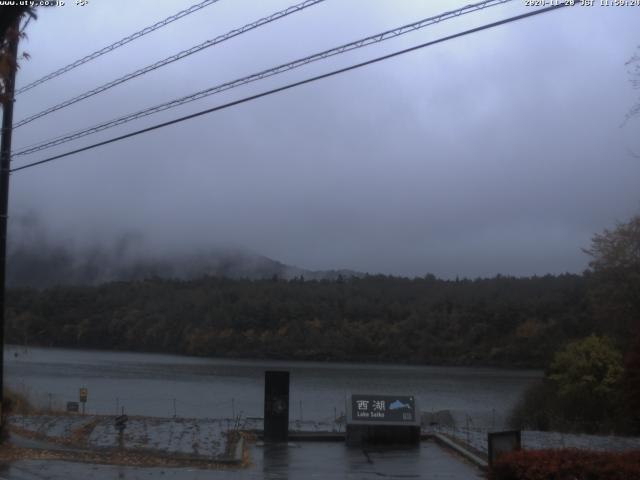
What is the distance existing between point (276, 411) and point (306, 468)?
429 cm

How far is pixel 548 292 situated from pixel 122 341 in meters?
61.3

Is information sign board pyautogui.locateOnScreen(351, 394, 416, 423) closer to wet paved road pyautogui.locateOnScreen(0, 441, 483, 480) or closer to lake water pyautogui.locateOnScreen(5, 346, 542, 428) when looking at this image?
wet paved road pyautogui.locateOnScreen(0, 441, 483, 480)

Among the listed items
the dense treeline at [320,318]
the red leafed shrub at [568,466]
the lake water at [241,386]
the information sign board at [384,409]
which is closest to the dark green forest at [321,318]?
the dense treeline at [320,318]

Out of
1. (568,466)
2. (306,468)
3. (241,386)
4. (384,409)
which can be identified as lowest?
(306,468)

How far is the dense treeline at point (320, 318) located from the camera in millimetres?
83125

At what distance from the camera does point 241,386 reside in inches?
2313

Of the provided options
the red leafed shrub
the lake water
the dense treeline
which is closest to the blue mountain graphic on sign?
the red leafed shrub

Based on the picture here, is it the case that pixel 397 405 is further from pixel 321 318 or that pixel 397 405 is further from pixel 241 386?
pixel 321 318

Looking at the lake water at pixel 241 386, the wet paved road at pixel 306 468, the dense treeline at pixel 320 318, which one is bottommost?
the wet paved road at pixel 306 468

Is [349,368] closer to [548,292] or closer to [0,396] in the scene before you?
[548,292]

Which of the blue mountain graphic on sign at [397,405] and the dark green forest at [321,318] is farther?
the dark green forest at [321,318]

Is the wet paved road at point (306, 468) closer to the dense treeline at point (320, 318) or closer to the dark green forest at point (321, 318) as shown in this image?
the dark green forest at point (321, 318)

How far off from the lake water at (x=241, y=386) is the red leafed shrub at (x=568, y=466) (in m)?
23.4

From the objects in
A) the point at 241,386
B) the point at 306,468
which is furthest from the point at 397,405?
the point at 241,386
